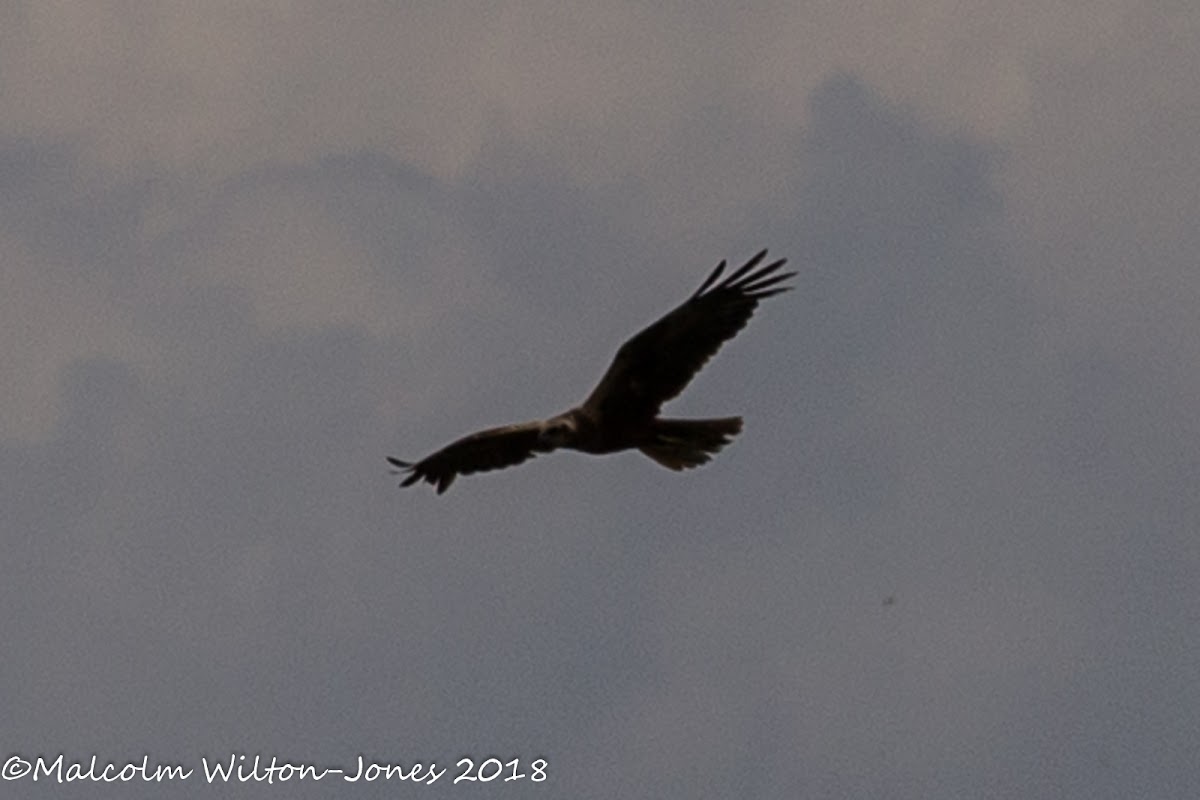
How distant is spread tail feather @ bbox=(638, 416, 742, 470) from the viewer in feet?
141

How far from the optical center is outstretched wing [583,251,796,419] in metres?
42.7

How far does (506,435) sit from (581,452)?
624mm

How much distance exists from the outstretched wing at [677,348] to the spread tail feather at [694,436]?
0.77 feet

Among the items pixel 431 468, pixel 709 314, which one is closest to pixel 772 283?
pixel 709 314

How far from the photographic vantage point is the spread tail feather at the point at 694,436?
42.9 metres

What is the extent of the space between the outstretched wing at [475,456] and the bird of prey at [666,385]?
0.38 meters

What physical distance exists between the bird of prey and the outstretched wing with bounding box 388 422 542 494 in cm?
38

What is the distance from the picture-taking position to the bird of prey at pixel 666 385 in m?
42.7

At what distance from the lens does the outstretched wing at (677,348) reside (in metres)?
42.7

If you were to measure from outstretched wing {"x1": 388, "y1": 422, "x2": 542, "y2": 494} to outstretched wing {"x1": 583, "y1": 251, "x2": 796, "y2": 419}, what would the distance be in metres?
0.83

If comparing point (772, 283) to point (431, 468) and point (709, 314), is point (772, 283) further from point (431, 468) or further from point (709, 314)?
point (431, 468)

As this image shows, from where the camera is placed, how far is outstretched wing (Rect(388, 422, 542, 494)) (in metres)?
43.3

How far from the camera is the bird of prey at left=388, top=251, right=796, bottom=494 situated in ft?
140

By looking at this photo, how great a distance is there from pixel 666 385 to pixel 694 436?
484 mm
